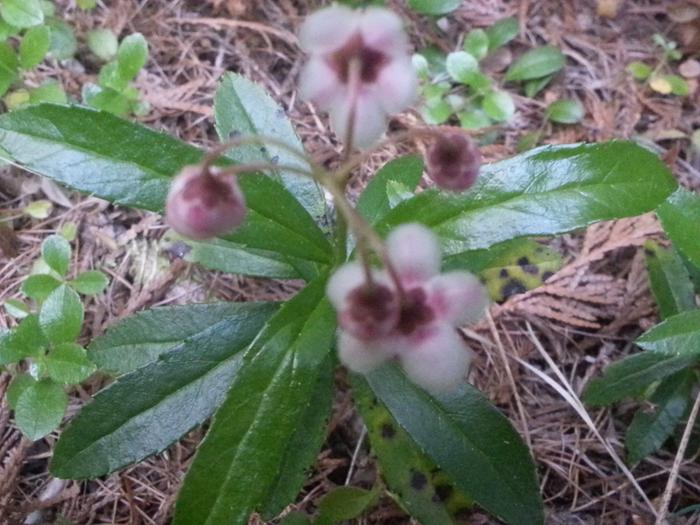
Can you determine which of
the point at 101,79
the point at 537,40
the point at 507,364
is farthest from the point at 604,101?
the point at 101,79

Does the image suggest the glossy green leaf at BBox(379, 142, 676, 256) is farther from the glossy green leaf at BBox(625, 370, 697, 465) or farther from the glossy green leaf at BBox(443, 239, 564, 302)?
the glossy green leaf at BBox(625, 370, 697, 465)

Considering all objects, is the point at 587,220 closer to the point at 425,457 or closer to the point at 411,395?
the point at 411,395

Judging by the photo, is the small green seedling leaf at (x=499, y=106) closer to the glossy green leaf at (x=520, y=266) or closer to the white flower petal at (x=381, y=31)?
the glossy green leaf at (x=520, y=266)

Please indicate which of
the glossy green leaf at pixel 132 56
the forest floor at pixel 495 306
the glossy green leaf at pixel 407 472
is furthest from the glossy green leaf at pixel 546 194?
the glossy green leaf at pixel 132 56

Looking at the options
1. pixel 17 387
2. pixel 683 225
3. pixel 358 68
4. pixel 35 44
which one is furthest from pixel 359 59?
pixel 35 44

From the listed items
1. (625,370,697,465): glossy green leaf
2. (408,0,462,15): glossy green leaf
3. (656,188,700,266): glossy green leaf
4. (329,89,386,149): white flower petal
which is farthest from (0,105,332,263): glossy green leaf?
(408,0,462,15): glossy green leaf

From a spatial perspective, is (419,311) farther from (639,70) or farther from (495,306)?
(639,70)
